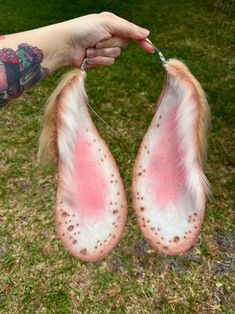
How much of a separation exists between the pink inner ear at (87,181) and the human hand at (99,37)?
0.47 meters

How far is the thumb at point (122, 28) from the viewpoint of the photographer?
1.69m

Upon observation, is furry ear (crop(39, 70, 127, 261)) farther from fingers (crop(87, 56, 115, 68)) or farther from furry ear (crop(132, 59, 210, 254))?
fingers (crop(87, 56, 115, 68))

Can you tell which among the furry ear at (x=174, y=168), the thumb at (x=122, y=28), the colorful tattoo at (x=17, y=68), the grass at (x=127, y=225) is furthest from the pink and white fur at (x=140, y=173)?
the grass at (x=127, y=225)

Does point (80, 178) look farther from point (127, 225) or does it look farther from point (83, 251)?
point (127, 225)

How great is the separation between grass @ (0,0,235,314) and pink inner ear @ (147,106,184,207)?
108cm

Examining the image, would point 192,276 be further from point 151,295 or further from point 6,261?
point 6,261

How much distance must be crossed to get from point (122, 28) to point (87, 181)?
61cm

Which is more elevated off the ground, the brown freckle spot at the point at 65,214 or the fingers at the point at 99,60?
the fingers at the point at 99,60

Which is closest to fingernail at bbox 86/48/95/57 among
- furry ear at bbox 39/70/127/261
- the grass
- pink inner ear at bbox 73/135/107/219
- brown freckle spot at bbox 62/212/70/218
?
furry ear at bbox 39/70/127/261

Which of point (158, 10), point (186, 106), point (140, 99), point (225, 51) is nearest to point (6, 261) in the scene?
point (186, 106)

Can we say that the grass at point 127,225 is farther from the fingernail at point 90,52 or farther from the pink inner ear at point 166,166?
the fingernail at point 90,52

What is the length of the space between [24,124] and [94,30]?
2.05 meters

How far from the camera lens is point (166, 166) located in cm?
156

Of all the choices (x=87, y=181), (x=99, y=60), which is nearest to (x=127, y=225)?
(x=99, y=60)
